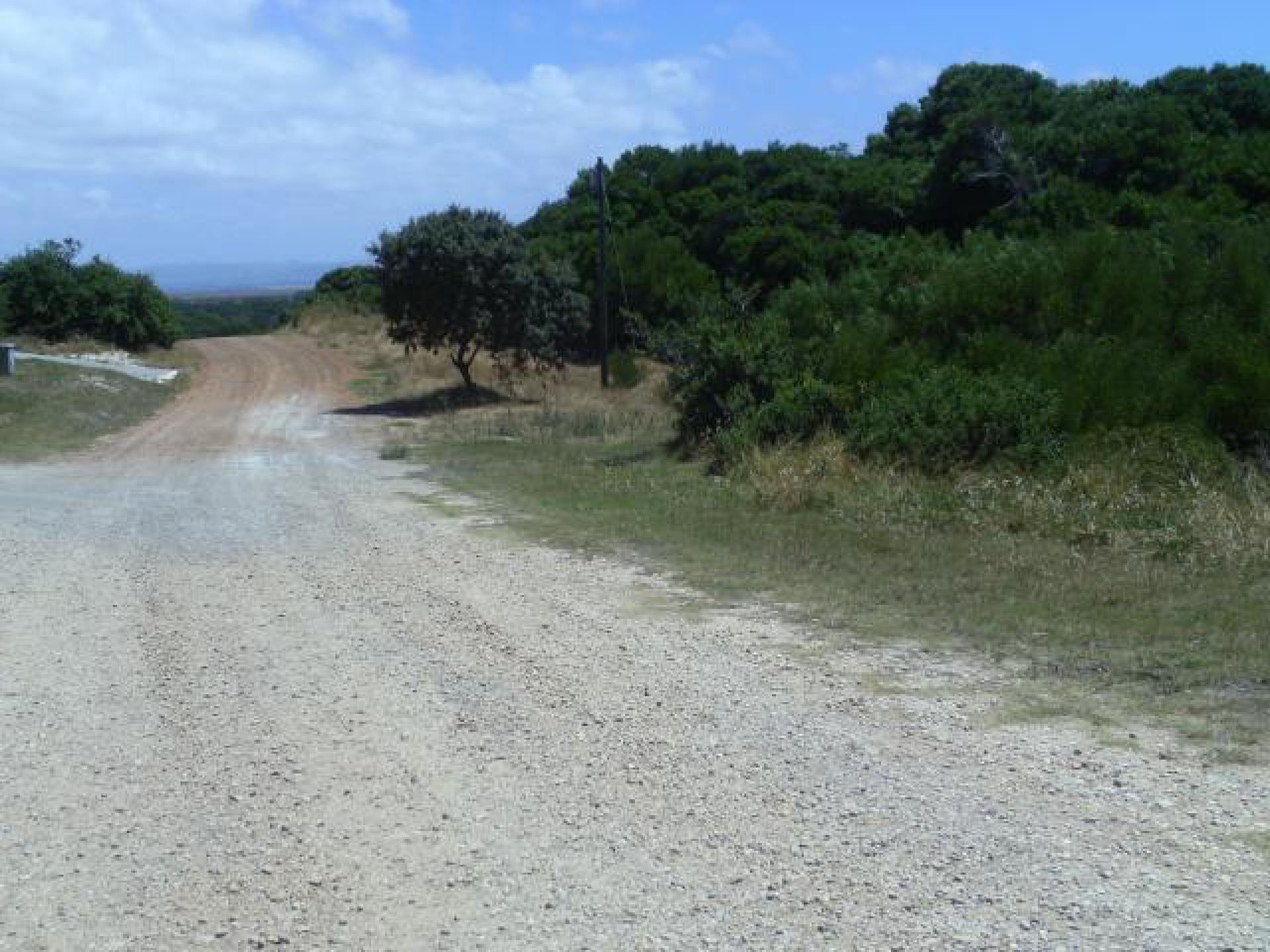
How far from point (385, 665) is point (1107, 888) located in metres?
4.64

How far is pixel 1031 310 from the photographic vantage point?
18859 mm

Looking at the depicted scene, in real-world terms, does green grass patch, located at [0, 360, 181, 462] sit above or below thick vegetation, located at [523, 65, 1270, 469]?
below

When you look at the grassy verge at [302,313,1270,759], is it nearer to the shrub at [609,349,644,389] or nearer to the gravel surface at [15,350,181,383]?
the shrub at [609,349,644,389]

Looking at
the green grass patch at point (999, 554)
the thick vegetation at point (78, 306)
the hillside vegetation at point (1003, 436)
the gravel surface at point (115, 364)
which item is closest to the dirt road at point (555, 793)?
the green grass patch at point (999, 554)

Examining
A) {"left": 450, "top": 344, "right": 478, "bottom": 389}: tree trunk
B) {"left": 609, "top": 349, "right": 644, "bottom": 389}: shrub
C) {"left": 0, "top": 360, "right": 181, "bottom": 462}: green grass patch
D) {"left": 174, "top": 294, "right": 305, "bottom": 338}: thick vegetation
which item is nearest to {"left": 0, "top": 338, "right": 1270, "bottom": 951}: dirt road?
{"left": 0, "top": 360, "right": 181, "bottom": 462}: green grass patch

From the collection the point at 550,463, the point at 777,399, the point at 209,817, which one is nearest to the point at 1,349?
the point at 550,463

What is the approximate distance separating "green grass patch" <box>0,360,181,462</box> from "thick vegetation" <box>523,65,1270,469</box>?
11.0m

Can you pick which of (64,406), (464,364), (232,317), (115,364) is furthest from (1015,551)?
(232,317)

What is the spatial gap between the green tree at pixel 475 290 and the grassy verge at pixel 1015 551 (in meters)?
14.0

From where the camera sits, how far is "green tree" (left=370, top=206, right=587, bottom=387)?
109 ft

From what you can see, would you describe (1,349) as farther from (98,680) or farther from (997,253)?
(98,680)

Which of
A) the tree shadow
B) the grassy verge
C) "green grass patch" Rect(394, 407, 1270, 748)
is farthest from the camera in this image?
the tree shadow

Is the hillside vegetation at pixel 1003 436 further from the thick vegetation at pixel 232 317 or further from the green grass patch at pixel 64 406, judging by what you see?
the thick vegetation at pixel 232 317

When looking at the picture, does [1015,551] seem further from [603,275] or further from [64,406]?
[603,275]
